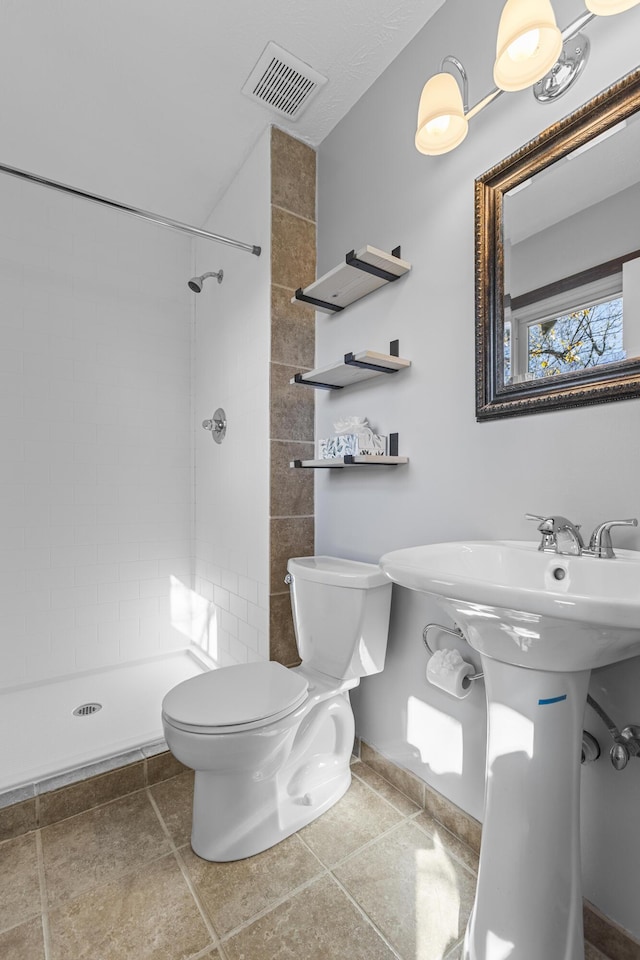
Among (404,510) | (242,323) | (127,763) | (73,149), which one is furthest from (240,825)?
(73,149)

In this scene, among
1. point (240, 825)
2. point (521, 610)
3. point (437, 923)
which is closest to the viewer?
point (521, 610)

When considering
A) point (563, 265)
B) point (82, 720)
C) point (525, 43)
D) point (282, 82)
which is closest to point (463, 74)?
point (525, 43)

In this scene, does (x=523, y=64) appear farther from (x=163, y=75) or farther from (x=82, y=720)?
(x=82, y=720)

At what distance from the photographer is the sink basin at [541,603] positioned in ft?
2.14

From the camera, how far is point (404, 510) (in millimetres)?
1551

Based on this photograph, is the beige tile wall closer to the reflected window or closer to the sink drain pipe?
the reflected window

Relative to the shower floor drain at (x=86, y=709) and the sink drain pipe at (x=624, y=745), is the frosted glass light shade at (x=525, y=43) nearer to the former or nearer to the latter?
the sink drain pipe at (x=624, y=745)

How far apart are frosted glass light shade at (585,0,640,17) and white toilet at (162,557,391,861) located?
1.40m

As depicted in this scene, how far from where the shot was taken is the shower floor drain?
1969 millimetres

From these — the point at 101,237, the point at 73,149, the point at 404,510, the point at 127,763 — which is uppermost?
the point at 73,149

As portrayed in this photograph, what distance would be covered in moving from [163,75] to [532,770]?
2373mm

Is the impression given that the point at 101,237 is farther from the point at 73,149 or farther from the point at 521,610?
the point at 521,610

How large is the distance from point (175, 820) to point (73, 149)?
265 cm

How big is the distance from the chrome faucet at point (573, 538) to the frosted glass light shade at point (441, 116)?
1.03m
